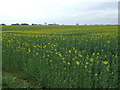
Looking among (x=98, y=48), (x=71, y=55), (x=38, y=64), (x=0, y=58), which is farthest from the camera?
(x=98, y=48)

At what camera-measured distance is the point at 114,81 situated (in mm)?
6395

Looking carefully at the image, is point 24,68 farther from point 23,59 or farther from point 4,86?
point 4,86

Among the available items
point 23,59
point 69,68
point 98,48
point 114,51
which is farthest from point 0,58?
point 114,51

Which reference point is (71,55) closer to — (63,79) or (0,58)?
(63,79)

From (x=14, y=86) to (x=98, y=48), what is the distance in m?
6.16

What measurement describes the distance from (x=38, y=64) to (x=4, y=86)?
2.05 meters

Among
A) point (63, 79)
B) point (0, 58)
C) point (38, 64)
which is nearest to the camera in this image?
point (63, 79)

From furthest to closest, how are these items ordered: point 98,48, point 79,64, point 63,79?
point 98,48 → point 79,64 → point 63,79

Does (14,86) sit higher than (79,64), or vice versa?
(79,64)

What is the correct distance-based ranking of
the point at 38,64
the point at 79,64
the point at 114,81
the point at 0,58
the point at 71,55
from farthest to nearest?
1. the point at 0,58
2. the point at 71,55
3. the point at 38,64
4. the point at 79,64
5. the point at 114,81

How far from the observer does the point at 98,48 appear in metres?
11.4

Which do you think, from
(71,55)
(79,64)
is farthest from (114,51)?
(79,64)

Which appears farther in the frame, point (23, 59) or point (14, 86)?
point (23, 59)

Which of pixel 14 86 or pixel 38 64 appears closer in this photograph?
pixel 14 86
